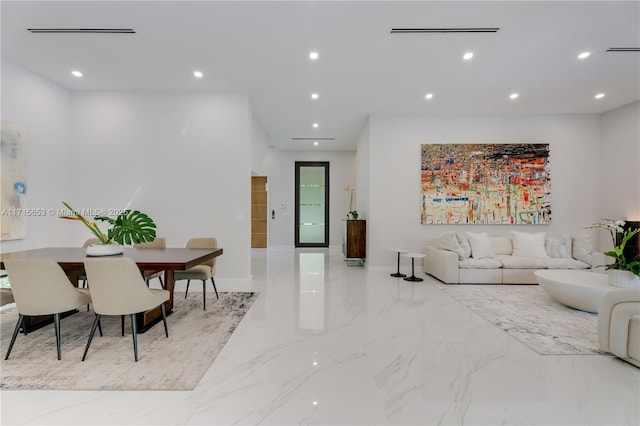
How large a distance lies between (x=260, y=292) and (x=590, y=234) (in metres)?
6.10

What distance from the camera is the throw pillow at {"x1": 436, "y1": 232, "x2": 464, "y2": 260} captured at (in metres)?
5.34

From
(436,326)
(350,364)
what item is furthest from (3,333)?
(436,326)

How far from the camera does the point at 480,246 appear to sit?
215 inches

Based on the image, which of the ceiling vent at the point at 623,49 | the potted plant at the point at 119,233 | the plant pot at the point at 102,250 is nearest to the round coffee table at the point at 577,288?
the ceiling vent at the point at 623,49

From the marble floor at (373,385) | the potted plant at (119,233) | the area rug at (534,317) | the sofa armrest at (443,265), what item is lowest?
the area rug at (534,317)

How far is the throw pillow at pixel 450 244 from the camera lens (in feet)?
17.5

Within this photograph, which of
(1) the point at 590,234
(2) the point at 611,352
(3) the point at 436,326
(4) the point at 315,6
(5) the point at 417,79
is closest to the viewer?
(2) the point at 611,352

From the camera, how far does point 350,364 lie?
2.45 meters

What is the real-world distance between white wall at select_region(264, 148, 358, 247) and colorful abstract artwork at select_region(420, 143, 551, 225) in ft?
12.8

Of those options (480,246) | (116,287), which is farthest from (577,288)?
(116,287)

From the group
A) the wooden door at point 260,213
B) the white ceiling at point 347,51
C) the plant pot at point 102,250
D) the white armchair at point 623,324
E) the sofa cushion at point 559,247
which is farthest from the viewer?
the wooden door at point 260,213

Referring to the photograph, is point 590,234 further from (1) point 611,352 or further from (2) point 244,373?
(2) point 244,373

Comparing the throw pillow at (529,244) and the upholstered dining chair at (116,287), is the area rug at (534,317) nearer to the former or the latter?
the throw pillow at (529,244)

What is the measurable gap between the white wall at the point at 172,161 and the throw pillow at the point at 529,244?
486cm
